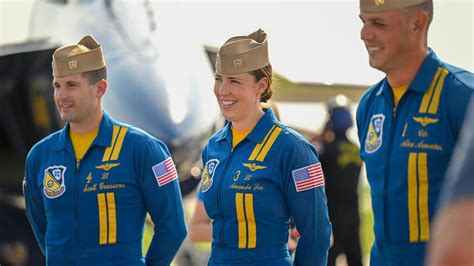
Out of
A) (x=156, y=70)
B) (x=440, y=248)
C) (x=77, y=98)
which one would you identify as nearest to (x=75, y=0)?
(x=156, y=70)

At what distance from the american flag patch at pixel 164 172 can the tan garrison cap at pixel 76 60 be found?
51 centimetres

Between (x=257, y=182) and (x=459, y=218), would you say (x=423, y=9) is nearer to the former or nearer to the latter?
(x=257, y=182)

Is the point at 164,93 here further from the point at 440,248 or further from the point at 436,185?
the point at 440,248

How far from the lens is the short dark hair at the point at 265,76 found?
3740 millimetres

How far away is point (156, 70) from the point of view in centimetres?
953

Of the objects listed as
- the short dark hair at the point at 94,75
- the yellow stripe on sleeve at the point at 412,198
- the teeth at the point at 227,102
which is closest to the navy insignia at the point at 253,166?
the teeth at the point at 227,102

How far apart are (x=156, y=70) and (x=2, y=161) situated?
2335 millimetres

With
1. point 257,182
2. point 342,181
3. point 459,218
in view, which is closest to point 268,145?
point 257,182

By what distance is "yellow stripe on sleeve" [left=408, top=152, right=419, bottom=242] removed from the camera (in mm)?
3336

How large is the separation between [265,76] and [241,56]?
135 millimetres

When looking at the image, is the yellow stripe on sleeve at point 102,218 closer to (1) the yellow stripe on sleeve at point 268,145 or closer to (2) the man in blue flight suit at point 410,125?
(1) the yellow stripe on sleeve at point 268,145

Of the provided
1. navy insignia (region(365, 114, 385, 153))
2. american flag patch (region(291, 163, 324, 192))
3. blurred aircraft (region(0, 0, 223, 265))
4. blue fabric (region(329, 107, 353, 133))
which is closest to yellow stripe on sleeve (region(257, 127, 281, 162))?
american flag patch (region(291, 163, 324, 192))

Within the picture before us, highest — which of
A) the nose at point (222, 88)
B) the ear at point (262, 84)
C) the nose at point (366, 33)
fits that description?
the nose at point (366, 33)

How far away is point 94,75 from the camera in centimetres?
412
